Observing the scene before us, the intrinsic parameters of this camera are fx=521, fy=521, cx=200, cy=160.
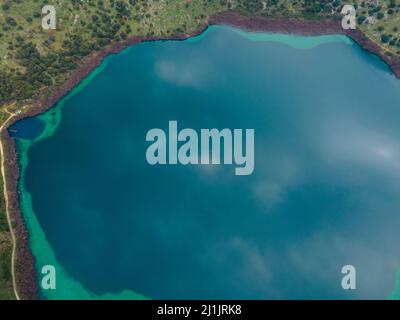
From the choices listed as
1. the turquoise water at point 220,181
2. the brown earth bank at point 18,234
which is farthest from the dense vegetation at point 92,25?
the brown earth bank at point 18,234

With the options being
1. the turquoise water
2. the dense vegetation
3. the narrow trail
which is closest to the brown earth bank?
the narrow trail

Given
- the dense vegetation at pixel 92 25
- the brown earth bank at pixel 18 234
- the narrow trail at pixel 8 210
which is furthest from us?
the dense vegetation at pixel 92 25

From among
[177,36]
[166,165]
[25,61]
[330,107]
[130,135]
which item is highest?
[177,36]

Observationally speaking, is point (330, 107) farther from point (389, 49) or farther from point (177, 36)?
point (177, 36)

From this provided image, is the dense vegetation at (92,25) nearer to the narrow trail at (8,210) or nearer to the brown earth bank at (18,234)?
the narrow trail at (8,210)

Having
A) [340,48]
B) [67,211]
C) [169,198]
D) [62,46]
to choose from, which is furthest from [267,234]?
[62,46]

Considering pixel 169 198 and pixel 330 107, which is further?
pixel 330 107

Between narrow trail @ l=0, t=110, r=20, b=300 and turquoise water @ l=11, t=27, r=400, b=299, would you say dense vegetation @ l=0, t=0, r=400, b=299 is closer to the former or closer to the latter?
narrow trail @ l=0, t=110, r=20, b=300
